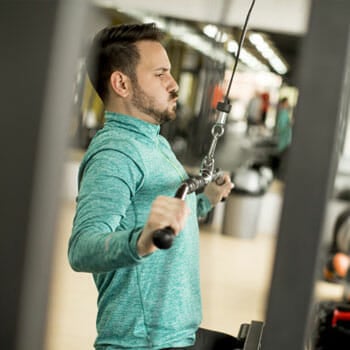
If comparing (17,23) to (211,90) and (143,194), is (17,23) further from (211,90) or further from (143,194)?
(211,90)

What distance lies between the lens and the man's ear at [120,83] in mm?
1191

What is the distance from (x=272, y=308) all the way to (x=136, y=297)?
2.00 feet

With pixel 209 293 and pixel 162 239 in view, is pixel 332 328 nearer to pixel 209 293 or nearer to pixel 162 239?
pixel 209 293

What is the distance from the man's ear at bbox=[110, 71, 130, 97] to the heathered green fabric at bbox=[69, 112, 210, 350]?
0.05 meters

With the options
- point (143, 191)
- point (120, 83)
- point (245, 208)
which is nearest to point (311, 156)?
point (143, 191)

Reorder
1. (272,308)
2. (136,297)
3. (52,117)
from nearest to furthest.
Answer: (52,117) < (272,308) < (136,297)

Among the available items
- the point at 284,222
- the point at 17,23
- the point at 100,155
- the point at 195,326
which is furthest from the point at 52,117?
the point at 195,326

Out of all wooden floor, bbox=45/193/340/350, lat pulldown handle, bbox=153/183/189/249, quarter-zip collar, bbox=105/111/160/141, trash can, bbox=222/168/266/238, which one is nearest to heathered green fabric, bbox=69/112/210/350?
quarter-zip collar, bbox=105/111/160/141

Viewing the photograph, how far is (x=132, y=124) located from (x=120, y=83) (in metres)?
0.10

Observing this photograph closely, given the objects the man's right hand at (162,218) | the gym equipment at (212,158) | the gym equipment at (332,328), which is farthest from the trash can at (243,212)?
the man's right hand at (162,218)

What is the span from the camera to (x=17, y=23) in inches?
20.0

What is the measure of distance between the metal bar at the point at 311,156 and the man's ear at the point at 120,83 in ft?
2.15

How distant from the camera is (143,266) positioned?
3.84 feet

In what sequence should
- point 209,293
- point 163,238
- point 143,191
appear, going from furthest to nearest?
point 209,293, point 143,191, point 163,238
